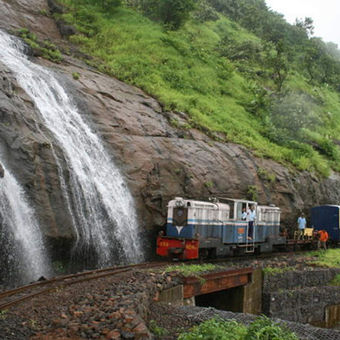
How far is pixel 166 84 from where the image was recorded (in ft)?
101

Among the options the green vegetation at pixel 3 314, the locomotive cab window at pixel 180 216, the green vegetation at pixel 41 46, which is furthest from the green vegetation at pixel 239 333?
the green vegetation at pixel 41 46

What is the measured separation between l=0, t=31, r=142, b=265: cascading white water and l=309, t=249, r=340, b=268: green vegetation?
9126 millimetres

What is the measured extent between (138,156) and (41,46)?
11.7 metres

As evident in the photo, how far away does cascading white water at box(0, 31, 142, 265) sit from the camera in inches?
607

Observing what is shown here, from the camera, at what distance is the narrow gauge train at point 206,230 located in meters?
16.6

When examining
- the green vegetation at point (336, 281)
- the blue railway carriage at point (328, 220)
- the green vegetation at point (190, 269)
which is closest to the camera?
the green vegetation at point (190, 269)

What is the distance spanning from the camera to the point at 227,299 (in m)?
15.5

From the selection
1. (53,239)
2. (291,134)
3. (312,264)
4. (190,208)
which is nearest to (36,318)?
(53,239)

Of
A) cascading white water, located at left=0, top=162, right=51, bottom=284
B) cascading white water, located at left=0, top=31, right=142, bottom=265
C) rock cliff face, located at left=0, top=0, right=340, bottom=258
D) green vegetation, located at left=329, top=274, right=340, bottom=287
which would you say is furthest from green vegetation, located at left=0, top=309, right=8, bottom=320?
green vegetation, located at left=329, top=274, right=340, bottom=287

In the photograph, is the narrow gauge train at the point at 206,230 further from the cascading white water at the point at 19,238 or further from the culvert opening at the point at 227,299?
the cascading white water at the point at 19,238

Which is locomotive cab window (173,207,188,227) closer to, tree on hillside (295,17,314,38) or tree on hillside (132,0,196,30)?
tree on hillside (132,0,196,30)

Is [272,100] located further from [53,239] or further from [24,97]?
[53,239]

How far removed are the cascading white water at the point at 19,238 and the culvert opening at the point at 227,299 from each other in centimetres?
630

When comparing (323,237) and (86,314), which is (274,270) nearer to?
(86,314)
